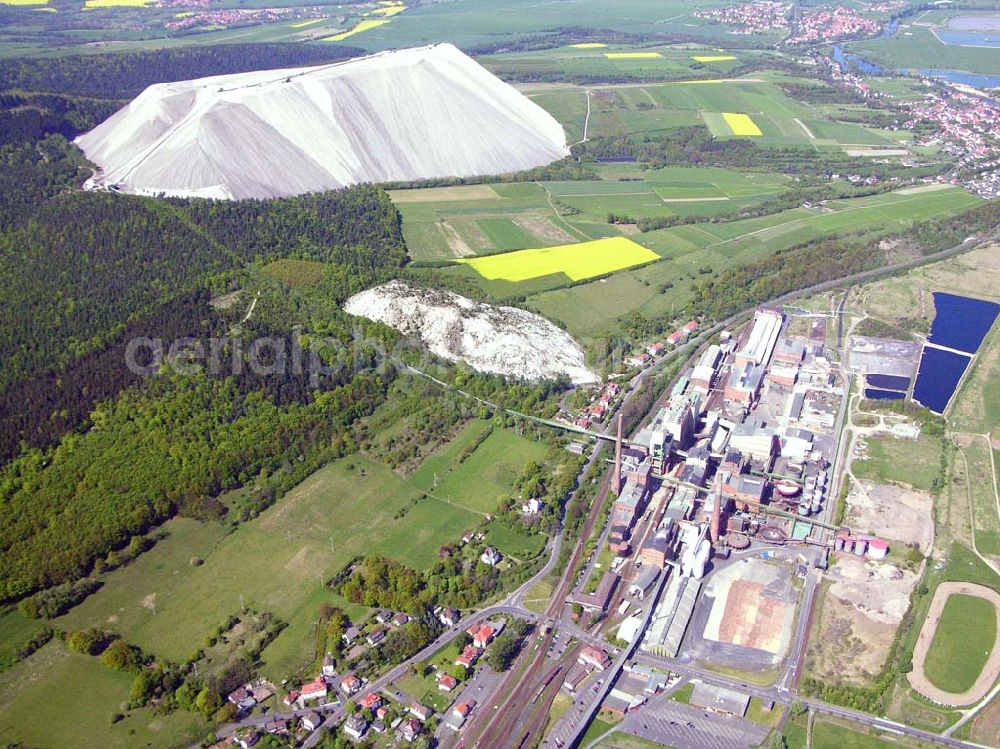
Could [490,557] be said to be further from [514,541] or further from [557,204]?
[557,204]

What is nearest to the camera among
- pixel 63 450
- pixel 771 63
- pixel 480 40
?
pixel 63 450

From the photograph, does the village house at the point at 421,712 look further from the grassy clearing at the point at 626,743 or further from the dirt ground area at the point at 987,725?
the dirt ground area at the point at 987,725

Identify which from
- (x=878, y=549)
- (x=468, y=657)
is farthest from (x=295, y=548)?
(x=878, y=549)

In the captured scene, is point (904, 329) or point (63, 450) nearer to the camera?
point (63, 450)

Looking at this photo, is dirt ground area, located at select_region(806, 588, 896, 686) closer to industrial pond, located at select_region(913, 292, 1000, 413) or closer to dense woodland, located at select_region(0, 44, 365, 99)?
industrial pond, located at select_region(913, 292, 1000, 413)

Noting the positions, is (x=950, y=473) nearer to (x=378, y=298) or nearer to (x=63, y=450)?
(x=378, y=298)

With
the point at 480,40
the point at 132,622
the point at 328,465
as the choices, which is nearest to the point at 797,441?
the point at 328,465

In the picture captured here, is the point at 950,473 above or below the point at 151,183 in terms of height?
below

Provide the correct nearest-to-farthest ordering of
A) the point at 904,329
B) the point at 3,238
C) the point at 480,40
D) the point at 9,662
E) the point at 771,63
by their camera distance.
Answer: the point at 9,662
the point at 904,329
the point at 3,238
the point at 771,63
the point at 480,40
